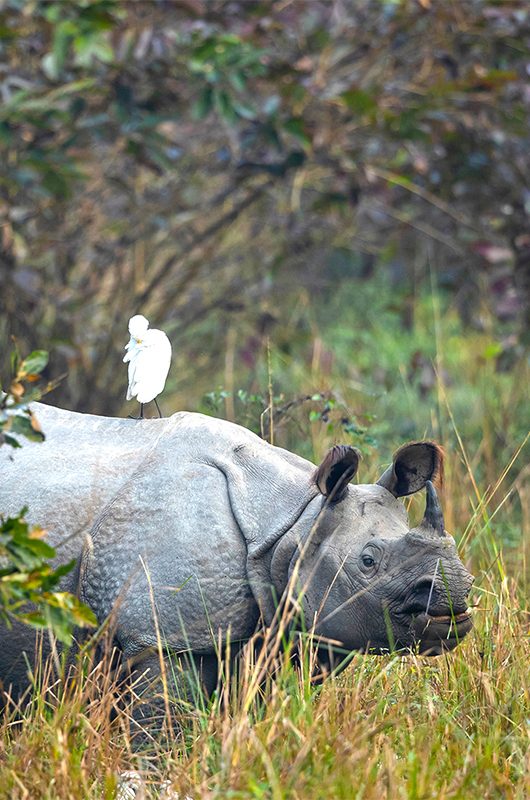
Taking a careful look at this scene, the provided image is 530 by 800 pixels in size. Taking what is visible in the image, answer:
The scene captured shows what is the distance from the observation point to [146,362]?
3699 mm

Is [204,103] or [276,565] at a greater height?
[204,103]

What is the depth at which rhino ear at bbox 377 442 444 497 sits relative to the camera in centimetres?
342

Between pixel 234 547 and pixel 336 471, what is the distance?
33 centimetres

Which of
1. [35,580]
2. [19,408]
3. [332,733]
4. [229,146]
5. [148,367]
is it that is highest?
[229,146]

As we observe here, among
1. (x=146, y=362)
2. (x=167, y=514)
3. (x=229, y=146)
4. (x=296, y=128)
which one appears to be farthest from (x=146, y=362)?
(x=229, y=146)

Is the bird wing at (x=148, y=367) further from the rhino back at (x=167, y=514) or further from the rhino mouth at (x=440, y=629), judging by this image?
the rhino mouth at (x=440, y=629)

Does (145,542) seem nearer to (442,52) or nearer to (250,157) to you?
(250,157)

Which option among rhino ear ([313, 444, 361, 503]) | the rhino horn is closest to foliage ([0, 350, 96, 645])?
rhino ear ([313, 444, 361, 503])

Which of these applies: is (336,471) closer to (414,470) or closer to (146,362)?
(414,470)

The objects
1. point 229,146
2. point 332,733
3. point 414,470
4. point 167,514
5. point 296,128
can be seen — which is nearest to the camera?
point 332,733

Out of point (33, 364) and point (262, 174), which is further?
point (262, 174)

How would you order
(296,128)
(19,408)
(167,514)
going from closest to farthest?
(19,408) < (167,514) < (296,128)

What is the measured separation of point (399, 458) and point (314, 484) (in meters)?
0.26

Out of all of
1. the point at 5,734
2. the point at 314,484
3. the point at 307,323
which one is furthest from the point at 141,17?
the point at 5,734
